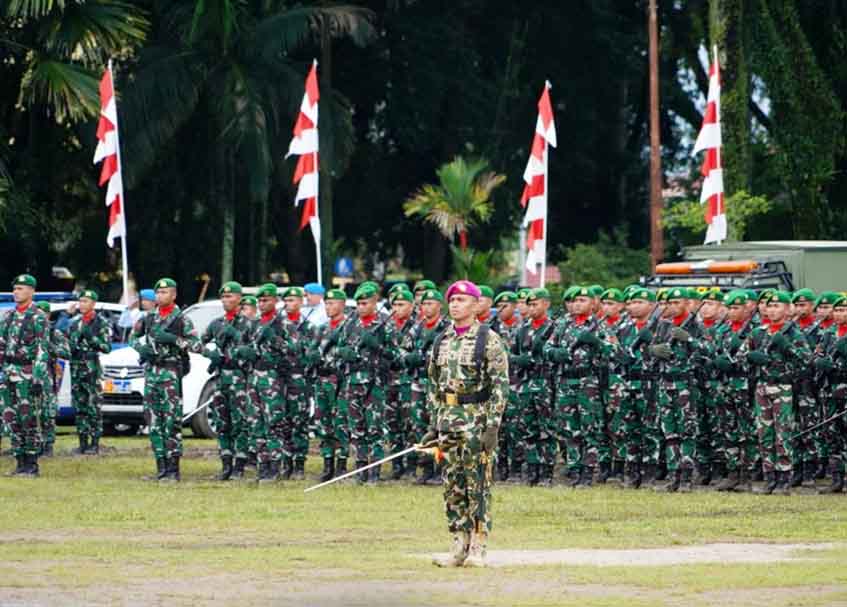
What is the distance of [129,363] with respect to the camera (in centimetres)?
2706

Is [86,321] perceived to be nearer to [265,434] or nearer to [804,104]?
[265,434]

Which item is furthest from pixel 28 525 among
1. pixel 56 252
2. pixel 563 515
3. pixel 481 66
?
pixel 481 66

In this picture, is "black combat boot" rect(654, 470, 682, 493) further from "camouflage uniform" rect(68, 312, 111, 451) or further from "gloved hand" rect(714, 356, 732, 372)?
"camouflage uniform" rect(68, 312, 111, 451)

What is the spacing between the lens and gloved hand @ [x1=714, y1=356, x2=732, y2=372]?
19781mm

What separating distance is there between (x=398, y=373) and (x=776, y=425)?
3.85 metres

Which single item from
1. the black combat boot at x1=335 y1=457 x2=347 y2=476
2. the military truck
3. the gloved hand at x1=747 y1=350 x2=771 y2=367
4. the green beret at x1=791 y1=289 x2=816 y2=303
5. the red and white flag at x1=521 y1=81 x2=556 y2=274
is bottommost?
the black combat boot at x1=335 y1=457 x2=347 y2=476

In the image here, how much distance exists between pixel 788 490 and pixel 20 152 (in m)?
21.8

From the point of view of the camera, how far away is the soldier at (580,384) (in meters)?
20.3

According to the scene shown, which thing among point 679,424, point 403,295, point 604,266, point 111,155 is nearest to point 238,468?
point 403,295

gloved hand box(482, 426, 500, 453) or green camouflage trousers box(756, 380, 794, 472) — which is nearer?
gloved hand box(482, 426, 500, 453)

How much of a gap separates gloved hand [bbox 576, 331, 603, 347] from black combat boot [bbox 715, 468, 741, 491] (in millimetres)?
1786

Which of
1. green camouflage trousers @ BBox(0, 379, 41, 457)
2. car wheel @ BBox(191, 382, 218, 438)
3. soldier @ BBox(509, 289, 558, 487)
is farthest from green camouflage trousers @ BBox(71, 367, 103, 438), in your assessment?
soldier @ BBox(509, 289, 558, 487)

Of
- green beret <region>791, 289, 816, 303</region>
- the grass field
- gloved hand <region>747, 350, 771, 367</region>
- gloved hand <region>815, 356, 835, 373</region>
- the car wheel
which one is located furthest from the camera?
the car wheel

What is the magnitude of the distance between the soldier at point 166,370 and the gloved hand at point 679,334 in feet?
15.2
